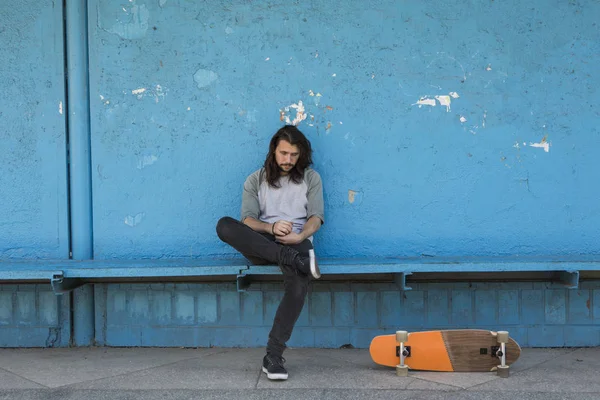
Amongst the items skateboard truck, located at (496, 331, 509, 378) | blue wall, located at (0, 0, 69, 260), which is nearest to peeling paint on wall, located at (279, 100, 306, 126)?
blue wall, located at (0, 0, 69, 260)

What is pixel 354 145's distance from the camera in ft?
15.5

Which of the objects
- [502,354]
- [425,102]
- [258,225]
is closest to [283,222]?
[258,225]

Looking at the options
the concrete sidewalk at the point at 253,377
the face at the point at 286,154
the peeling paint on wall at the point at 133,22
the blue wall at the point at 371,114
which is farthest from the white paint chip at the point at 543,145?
the peeling paint on wall at the point at 133,22

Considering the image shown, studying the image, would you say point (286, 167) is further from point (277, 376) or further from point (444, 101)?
point (277, 376)

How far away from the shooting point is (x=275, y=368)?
397 cm

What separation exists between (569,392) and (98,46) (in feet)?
11.9

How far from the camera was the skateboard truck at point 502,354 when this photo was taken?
3943mm

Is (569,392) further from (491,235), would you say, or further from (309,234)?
(309,234)

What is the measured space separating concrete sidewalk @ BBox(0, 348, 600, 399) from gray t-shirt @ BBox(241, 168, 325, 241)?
90cm

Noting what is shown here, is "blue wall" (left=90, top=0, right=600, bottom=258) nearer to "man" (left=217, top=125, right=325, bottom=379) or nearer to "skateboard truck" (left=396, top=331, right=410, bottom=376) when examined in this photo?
"man" (left=217, top=125, right=325, bottom=379)

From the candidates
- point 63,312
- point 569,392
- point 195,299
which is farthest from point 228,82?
point 569,392

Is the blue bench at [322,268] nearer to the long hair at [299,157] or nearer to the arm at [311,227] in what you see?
the arm at [311,227]

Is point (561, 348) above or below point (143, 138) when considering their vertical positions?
below

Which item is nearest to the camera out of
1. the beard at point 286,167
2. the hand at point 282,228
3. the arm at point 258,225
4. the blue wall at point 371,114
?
the hand at point 282,228
